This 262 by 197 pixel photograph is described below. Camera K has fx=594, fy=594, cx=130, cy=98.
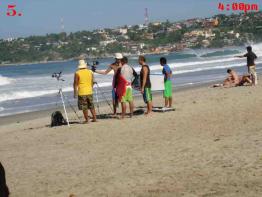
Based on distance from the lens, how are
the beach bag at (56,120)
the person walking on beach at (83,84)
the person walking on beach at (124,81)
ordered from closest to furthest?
the person walking on beach at (83,84), the person walking on beach at (124,81), the beach bag at (56,120)

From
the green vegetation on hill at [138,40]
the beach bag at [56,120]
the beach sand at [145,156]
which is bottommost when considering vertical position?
the green vegetation on hill at [138,40]

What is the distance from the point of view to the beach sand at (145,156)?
589 centimetres

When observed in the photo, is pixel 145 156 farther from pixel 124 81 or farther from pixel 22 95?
pixel 22 95

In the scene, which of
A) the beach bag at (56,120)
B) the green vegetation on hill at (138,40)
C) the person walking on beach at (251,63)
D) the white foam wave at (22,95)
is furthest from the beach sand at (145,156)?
the green vegetation on hill at (138,40)

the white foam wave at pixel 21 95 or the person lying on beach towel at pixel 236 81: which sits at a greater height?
the person lying on beach towel at pixel 236 81

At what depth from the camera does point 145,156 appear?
743 centimetres

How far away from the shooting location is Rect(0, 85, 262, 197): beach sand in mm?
5887

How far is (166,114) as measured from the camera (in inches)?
469

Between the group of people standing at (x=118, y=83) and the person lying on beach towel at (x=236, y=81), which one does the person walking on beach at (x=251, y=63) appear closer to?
the person lying on beach towel at (x=236, y=81)

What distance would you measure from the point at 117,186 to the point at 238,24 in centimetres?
10903

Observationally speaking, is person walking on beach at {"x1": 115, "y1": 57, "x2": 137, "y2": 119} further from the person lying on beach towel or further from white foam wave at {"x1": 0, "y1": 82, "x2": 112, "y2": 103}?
white foam wave at {"x1": 0, "y1": 82, "x2": 112, "y2": 103}

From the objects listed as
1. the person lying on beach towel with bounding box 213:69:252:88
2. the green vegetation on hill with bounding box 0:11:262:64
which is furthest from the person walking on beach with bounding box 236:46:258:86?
the green vegetation on hill with bounding box 0:11:262:64

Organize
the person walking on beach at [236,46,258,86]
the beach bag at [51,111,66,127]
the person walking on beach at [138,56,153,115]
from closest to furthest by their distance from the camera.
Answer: the person walking on beach at [138,56,153,115] → the beach bag at [51,111,66,127] → the person walking on beach at [236,46,258,86]

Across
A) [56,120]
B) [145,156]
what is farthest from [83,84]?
[145,156]
